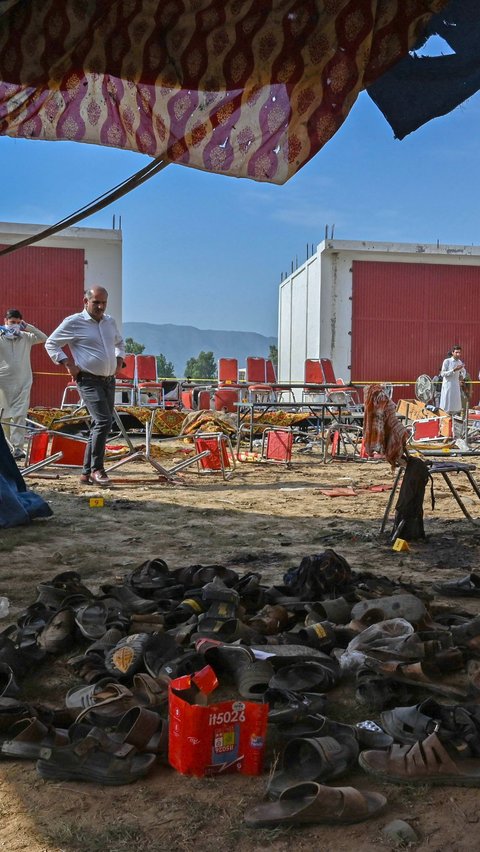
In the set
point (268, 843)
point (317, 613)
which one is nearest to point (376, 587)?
point (317, 613)

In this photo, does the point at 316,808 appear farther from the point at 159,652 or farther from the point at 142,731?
the point at 159,652

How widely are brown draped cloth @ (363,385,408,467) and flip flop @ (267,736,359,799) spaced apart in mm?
3311

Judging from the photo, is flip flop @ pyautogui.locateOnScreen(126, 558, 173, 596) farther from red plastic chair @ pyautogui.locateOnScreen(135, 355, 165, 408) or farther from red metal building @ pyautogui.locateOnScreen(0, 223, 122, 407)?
red metal building @ pyautogui.locateOnScreen(0, 223, 122, 407)

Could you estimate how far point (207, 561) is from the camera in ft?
14.4

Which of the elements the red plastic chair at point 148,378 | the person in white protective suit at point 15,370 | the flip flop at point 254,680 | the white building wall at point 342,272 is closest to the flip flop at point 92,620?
the flip flop at point 254,680

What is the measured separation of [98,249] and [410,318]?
9.15 metres

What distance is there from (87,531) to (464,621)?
3.08 metres

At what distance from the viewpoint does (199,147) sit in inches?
119

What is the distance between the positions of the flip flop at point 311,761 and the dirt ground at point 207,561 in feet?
0.15

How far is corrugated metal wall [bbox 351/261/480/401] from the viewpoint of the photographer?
20797mm

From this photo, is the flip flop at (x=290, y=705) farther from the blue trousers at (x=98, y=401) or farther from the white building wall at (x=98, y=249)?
the white building wall at (x=98, y=249)

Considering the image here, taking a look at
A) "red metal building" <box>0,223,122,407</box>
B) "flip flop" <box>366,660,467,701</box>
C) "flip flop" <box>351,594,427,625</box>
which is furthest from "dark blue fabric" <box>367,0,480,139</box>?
"red metal building" <box>0,223,122,407</box>

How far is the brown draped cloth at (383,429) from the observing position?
508 cm

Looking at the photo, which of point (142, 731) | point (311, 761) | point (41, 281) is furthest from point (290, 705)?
point (41, 281)
